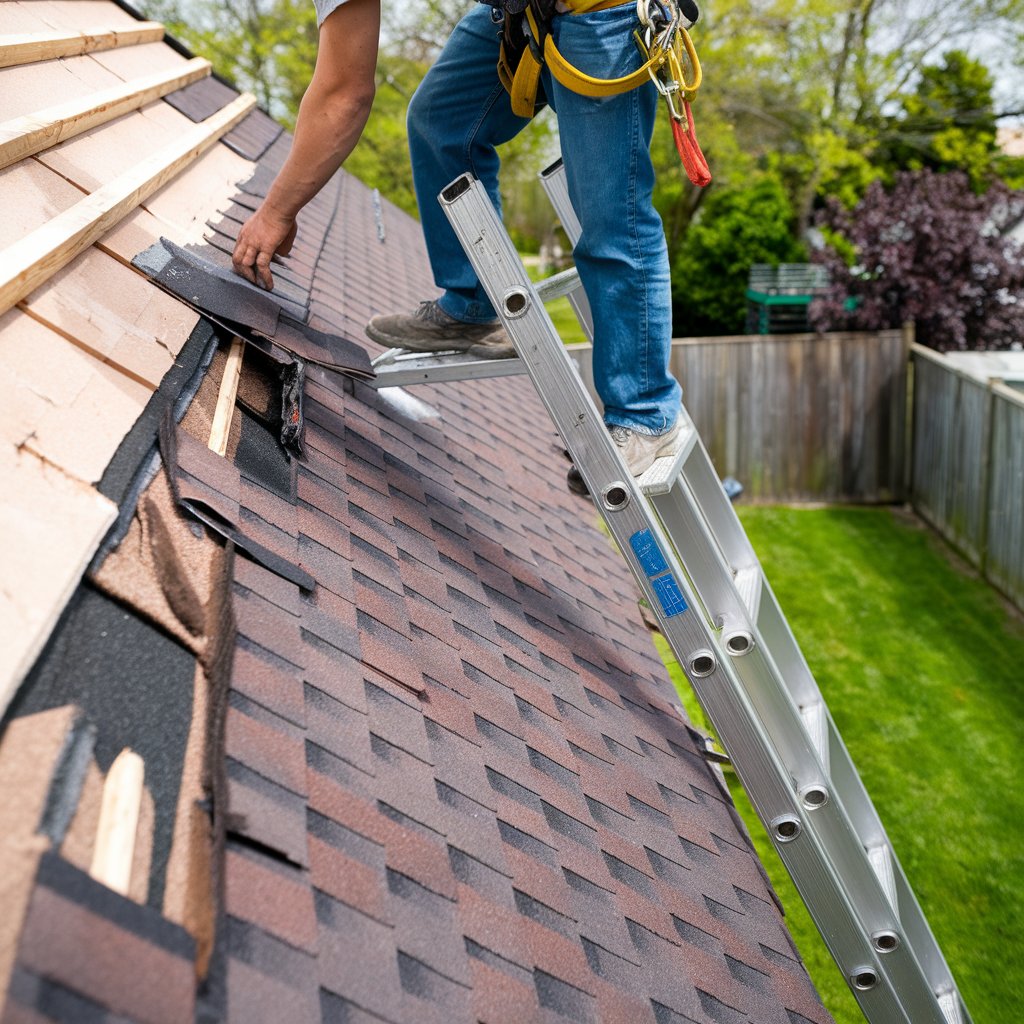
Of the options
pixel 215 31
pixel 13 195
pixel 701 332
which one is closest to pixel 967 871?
pixel 13 195

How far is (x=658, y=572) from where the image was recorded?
256 centimetres

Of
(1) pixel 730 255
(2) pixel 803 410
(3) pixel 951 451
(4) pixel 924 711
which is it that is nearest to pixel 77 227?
(4) pixel 924 711

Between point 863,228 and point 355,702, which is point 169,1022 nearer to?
point 355,702

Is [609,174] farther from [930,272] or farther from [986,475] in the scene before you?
[930,272]

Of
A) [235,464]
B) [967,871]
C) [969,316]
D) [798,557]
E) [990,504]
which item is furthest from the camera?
[969,316]

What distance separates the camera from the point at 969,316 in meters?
13.4

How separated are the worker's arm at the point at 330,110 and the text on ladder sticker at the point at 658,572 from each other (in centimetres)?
115

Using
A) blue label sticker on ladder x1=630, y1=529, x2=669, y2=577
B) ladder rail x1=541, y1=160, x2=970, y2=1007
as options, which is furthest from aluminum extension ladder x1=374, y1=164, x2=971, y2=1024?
ladder rail x1=541, y1=160, x2=970, y2=1007

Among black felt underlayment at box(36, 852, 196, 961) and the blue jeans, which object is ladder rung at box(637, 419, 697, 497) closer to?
the blue jeans

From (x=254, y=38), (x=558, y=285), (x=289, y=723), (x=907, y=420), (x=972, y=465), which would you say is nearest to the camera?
(x=289, y=723)

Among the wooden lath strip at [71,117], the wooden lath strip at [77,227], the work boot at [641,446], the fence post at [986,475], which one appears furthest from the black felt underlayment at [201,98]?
the fence post at [986,475]

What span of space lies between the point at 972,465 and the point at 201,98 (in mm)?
8816

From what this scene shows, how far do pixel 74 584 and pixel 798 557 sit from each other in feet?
37.4

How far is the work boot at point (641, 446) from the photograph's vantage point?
268 cm
